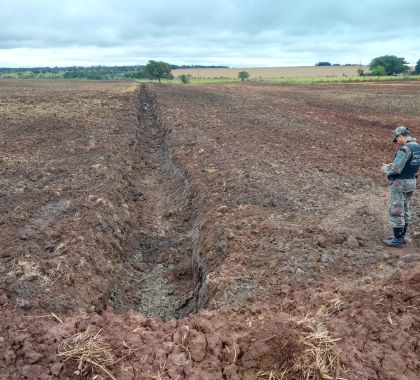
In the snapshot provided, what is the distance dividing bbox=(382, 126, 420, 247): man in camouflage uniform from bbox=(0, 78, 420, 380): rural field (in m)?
0.37

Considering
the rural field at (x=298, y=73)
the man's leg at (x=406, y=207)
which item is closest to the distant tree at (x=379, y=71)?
the rural field at (x=298, y=73)

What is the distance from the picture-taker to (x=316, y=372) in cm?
419

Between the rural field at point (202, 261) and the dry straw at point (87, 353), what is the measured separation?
0.05 feet

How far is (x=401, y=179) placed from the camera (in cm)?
810

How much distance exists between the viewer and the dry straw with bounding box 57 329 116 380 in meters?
4.39

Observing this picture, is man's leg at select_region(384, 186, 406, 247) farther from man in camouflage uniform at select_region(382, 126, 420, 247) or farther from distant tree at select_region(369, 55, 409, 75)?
distant tree at select_region(369, 55, 409, 75)

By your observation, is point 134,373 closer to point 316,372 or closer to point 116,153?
point 316,372

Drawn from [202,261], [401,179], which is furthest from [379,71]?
[202,261]

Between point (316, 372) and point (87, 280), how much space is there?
461 cm

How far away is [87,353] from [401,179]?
20.4 feet

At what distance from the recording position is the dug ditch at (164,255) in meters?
7.92

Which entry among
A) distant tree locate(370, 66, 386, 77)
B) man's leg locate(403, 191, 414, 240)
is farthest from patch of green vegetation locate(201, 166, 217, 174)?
distant tree locate(370, 66, 386, 77)

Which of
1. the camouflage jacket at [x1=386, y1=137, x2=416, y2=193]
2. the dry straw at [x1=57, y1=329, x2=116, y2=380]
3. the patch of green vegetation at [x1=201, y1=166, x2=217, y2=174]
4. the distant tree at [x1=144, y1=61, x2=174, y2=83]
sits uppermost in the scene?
the camouflage jacket at [x1=386, y1=137, x2=416, y2=193]

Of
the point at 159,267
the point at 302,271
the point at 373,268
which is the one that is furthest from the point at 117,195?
the point at 373,268
